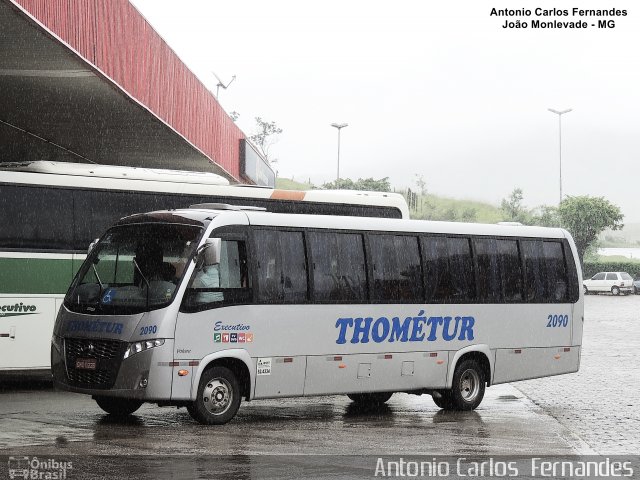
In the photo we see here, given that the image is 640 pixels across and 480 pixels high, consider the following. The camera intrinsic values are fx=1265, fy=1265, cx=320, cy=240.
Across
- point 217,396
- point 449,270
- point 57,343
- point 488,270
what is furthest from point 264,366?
point 488,270

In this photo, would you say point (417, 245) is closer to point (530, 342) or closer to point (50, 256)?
point (530, 342)

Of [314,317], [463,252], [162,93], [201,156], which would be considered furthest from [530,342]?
[201,156]

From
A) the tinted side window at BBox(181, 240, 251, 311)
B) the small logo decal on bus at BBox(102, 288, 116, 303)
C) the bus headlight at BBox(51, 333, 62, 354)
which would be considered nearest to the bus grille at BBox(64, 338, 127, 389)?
the bus headlight at BBox(51, 333, 62, 354)

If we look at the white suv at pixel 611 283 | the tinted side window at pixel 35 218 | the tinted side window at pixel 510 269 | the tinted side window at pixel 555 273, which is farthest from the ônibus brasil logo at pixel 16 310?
the white suv at pixel 611 283

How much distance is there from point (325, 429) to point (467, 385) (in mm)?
3810

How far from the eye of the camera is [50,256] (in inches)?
734

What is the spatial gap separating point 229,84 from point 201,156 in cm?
2718

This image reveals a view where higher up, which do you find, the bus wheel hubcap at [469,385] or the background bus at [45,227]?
the background bus at [45,227]

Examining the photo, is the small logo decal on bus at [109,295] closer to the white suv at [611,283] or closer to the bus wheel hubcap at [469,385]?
the bus wheel hubcap at [469,385]

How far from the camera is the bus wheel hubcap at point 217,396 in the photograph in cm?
1430

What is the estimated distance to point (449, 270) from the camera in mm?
17719

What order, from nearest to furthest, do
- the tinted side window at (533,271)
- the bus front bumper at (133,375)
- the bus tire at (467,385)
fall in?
1. the bus front bumper at (133,375)
2. the bus tire at (467,385)
3. the tinted side window at (533,271)

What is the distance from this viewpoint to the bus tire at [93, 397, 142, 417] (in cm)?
1505

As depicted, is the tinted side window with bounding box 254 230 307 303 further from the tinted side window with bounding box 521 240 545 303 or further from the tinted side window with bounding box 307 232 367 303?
A: the tinted side window with bounding box 521 240 545 303
